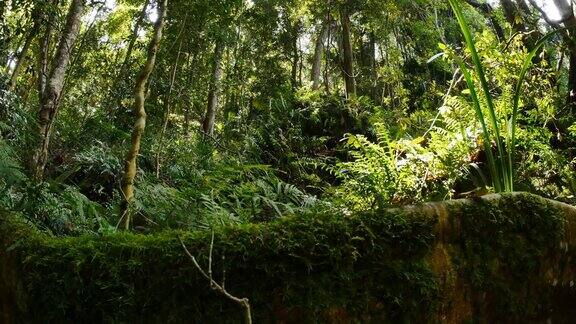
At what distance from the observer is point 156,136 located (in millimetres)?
8211

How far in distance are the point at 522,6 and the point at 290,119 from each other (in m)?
4.72

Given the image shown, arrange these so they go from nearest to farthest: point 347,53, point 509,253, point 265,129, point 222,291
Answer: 1. point 222,291
2. point 509,253
3. point 265,129
4. point 347,53

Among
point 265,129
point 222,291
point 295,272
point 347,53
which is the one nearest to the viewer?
point 222,291

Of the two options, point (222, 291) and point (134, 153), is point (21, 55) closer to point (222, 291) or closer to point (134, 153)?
point (134, 153)

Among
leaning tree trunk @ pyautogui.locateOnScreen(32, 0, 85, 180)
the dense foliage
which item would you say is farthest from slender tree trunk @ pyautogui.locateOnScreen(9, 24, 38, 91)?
leaning tree trunk @ pyautogui.locateOnScreen(32, 0, 85, 180)

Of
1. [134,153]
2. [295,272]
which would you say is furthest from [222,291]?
[134,153]

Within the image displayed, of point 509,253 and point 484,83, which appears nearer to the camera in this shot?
point 509,253

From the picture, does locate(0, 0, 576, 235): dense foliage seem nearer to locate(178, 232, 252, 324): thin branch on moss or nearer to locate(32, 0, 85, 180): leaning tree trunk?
locate(32, 0, 85, 180): leaning tree trunk

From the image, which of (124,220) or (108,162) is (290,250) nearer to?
(124,220)

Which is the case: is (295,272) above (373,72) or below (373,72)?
below

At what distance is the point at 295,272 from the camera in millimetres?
1657

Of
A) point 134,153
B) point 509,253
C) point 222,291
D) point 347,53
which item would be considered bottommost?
point 222,291

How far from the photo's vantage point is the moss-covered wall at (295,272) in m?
1.54

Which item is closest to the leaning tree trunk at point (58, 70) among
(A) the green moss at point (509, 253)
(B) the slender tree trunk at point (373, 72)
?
(A) the green moss at point (509, 253)
